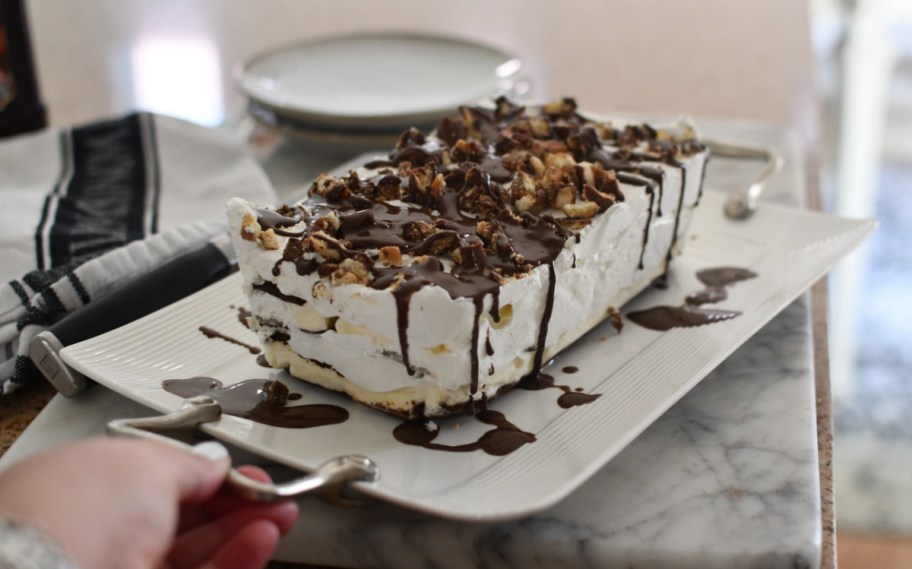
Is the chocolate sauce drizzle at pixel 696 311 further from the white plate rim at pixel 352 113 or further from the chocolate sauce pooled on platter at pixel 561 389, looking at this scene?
the white plate rim at pixel 352 113

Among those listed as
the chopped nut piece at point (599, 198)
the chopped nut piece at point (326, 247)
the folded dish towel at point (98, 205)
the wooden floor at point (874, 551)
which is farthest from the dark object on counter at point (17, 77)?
the wooden floor at point (874, 551)

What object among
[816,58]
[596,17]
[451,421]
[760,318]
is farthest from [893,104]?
[451,421]

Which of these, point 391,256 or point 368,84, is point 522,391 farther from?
point 368,84

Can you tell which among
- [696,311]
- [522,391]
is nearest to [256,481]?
[522,391]

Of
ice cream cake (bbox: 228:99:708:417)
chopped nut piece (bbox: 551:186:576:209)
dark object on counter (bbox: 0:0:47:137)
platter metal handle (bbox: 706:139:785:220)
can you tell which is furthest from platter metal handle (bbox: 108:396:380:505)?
dark object on counter (bbox: 0:0:47:137)

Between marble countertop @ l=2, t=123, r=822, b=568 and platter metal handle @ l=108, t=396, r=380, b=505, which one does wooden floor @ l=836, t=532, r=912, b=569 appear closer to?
marble countertop @ l=2, t=123, r=822, b=568

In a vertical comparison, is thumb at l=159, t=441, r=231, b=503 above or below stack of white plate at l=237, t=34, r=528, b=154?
below

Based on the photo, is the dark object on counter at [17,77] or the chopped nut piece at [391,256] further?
the dark object on counter at [17,77]
